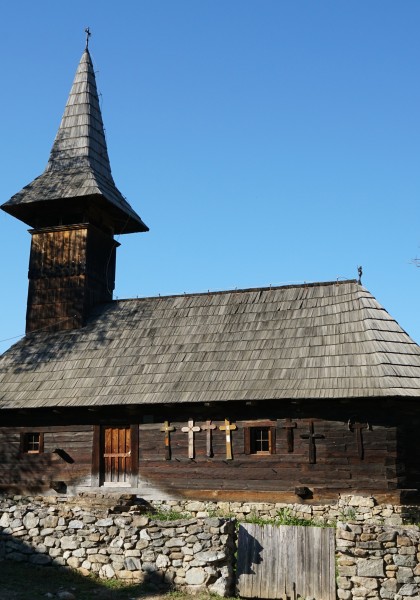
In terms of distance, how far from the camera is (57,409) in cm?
1762

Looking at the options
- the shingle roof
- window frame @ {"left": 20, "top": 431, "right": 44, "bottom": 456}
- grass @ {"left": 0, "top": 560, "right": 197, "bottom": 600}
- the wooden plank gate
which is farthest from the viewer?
window frame @ {"left": 20, "top": 431, "right": 44, "bottom": 456}

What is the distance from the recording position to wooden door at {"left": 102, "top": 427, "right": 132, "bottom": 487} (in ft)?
56.1

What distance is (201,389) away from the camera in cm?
1641

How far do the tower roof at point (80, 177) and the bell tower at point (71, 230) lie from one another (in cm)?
3

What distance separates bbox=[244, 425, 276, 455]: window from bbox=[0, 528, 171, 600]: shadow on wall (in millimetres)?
4737

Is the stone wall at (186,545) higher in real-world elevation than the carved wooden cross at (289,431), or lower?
lower

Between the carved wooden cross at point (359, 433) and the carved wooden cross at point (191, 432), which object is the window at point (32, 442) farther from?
the carved wooden cross at point (359, 433)

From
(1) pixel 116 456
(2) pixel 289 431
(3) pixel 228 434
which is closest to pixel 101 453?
(1) pixel 116 456

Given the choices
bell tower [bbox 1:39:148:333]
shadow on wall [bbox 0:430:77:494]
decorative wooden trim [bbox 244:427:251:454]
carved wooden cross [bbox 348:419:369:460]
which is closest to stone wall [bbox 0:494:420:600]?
carved wooden cross [bbox 348:419:369:460]

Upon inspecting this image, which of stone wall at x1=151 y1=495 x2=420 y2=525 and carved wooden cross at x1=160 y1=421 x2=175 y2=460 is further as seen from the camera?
carved wooden cross at x1=160 y1=421 x2=175 y2=460

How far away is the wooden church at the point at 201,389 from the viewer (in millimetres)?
15219

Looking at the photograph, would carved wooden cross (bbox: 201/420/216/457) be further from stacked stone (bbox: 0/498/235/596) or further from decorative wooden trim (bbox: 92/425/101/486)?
stacked stone (bbox: 0/498/235/596)

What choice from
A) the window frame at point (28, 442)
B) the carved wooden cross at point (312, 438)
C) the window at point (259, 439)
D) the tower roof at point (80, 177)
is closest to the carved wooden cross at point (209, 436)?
the window at point (259, 439)

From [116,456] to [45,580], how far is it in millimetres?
4946
